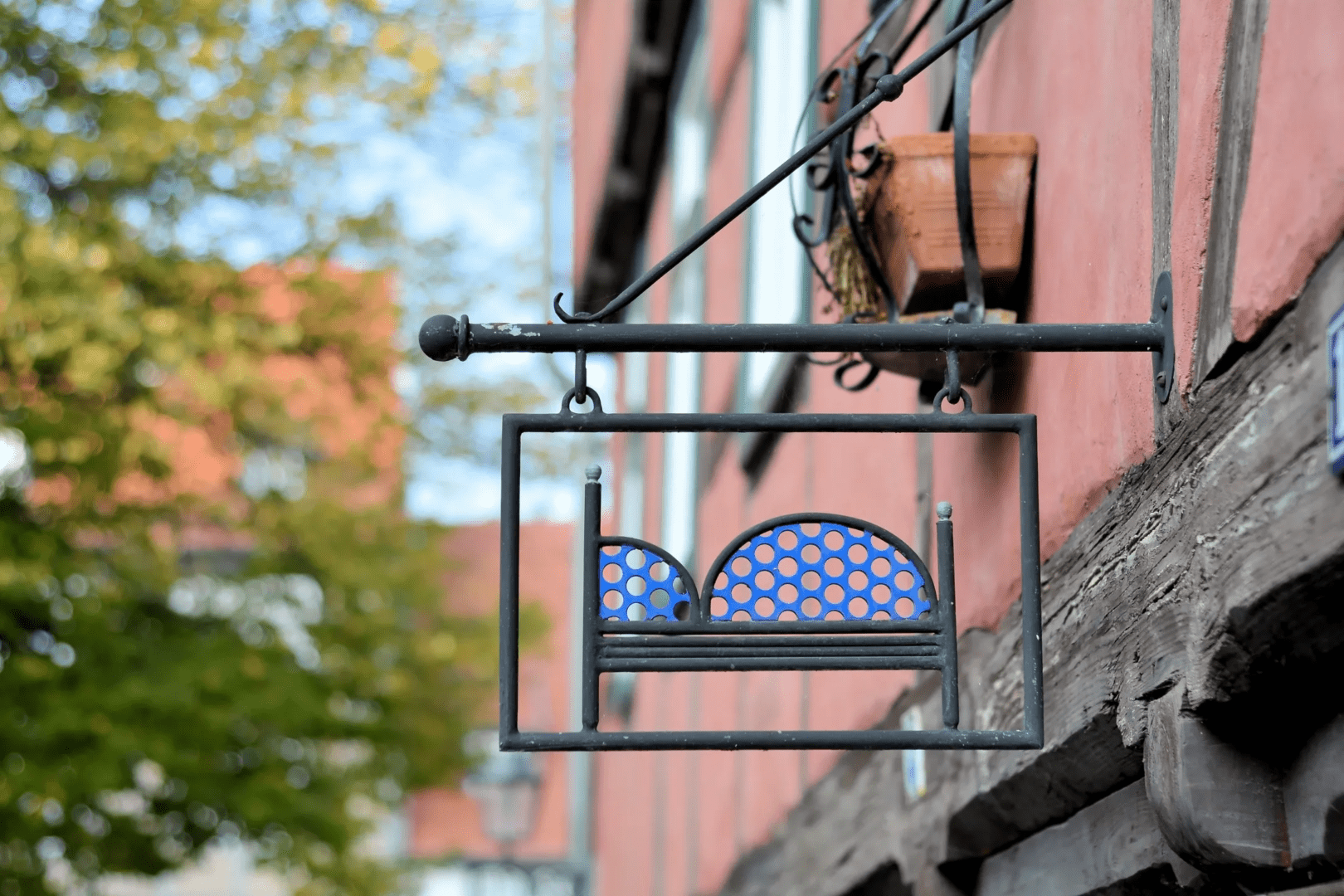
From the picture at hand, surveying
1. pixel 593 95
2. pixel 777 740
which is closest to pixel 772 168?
pixel 777 740

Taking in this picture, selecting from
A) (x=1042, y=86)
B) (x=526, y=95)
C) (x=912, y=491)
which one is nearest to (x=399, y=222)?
(x=526, y=95)

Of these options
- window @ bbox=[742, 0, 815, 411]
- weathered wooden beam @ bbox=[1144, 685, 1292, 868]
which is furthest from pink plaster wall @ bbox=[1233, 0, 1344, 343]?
window @ bbox=[742, 0, 815, 411]

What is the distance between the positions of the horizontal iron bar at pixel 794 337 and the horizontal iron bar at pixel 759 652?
33 cm

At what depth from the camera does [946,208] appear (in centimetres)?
248

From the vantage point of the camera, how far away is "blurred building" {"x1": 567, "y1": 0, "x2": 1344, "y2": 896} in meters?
1.55

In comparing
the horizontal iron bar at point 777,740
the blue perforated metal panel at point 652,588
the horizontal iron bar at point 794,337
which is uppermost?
the horizontal iron bar at point 794,337

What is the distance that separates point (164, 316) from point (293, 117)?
4.40 feet

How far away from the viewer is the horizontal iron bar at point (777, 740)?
6.27 ft

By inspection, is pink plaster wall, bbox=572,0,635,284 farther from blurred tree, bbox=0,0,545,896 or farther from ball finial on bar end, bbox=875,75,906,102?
ball finial on bar end, bbox=875,75,906,102

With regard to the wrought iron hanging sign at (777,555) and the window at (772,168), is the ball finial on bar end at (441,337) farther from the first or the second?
the window at (772,168)

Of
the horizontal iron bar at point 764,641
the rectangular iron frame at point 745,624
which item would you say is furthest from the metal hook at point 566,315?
the horizontal iron bar at point 764,641

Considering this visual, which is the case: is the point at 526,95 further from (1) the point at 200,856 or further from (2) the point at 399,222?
(1) the point at 200,856

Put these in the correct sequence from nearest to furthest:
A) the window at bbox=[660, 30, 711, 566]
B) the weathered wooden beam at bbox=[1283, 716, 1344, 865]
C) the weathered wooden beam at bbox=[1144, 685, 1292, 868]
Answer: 1. the weathered wooden beam at bbox=[1283, 716, 1344, 865]
2. the weathered wooden beam at bbox=[1144, 685, 1292, 868]
3. the window at bbox=[660, 30, 711, 566]

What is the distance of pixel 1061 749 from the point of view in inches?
88.1
